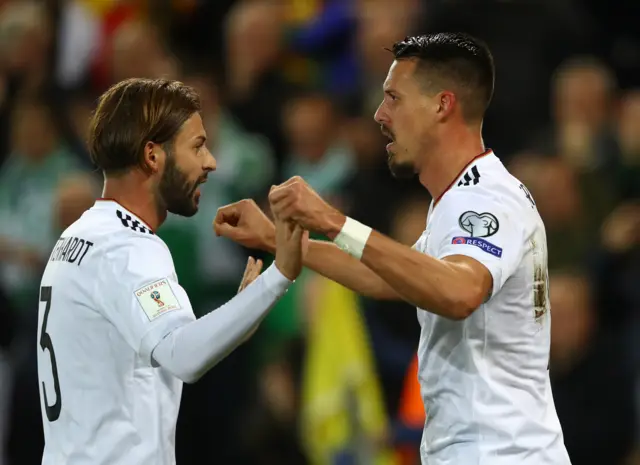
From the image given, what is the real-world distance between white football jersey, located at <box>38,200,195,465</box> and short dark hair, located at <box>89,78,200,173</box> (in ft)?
0.88

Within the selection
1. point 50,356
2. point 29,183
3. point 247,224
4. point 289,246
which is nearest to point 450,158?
point 289,246

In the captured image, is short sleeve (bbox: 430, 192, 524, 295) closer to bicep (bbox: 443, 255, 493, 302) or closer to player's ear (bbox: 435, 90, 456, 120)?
bicep (bbox: 443, 255, 493, 302)

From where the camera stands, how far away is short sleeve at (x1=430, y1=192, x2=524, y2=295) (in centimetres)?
417

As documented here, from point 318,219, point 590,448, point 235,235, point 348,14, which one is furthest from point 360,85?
point 318,219

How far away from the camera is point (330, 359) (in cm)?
764

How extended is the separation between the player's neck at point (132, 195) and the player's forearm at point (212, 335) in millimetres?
558

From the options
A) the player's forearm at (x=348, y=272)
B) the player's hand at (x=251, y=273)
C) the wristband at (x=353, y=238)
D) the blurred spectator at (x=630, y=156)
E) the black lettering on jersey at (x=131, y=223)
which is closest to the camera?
the wristband at (x=353, y=238)

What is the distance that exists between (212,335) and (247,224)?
1083 millimetres

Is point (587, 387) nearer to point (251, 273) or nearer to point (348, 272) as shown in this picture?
point (348, 272)

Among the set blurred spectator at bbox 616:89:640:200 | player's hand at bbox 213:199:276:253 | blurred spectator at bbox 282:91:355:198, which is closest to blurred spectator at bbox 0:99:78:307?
blurred spectator at bbox 282:91:355:198

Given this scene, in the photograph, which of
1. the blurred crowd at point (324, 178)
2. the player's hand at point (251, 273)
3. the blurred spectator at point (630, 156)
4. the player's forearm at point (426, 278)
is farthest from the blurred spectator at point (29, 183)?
the player's forearm at point (426, 278)

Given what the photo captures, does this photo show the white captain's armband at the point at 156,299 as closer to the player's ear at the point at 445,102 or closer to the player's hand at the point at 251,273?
the player's hand at the point at 251,273

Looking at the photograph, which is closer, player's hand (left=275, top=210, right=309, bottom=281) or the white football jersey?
the white football jersey

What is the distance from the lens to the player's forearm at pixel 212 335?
13.1 ft
